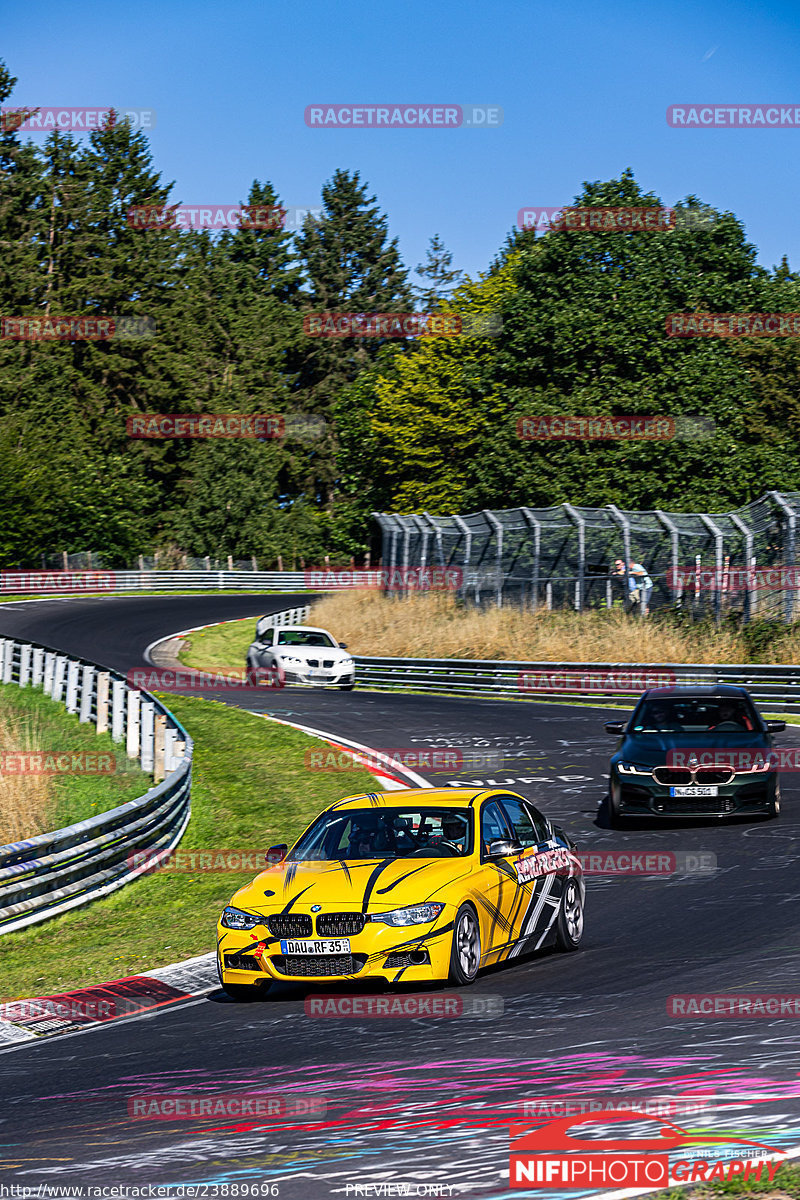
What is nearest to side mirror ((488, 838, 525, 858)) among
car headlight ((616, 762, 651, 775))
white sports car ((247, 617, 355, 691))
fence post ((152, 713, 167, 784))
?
car headlight ((616, 762, 651, 775))

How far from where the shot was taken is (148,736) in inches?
828

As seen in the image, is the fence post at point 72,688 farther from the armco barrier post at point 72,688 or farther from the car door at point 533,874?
the car door at point 533,874

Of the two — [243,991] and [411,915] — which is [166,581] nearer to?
[243,991]

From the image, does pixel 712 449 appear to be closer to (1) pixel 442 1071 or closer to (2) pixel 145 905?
(2) pixel 145 905

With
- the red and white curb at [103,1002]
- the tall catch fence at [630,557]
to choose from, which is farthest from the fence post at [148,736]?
the tall catch fence at [630,557]

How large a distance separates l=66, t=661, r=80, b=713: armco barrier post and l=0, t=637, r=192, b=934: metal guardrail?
1.31 feet

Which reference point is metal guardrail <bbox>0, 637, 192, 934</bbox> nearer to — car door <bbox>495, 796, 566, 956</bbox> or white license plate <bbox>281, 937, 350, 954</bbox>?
white license plate <bbox>281, 937, 350, 954</bbox>

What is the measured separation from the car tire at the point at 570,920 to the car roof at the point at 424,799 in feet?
2.97

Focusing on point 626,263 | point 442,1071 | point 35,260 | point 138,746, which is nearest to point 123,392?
point 35,260

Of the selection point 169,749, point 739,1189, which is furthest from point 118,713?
point 739,1189

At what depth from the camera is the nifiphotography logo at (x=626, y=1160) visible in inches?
213

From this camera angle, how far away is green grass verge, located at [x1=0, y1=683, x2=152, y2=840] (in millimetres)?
18906

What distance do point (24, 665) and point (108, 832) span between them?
17728 mm

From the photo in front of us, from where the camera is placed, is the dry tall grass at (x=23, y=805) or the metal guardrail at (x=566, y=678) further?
the metal guardrail at (x=566, y=678)
